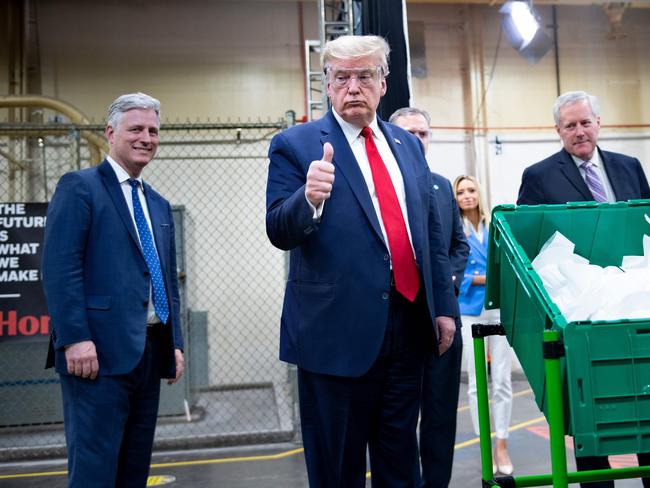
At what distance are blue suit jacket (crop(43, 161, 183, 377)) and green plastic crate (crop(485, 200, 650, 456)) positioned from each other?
3.93ft

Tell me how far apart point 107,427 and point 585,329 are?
1.52 metres

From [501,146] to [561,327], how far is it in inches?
255

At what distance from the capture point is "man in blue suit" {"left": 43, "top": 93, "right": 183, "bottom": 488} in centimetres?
205

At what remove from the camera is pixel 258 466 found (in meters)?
4.03

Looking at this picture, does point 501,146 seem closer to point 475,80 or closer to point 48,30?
point 475,80

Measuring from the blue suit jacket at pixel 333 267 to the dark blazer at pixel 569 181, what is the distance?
100 centimetres

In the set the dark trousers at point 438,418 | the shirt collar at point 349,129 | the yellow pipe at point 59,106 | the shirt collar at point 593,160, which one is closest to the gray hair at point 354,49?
the shirt collar at point 349,129

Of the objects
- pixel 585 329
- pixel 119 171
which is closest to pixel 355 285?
pixel 585 329

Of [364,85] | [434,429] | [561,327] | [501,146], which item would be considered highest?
[501,146]

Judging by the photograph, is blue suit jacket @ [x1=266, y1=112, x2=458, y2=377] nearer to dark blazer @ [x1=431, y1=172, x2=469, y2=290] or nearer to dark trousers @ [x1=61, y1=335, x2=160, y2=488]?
dark trousers @ [x1=61, y1=335, x2=160, y2=488]

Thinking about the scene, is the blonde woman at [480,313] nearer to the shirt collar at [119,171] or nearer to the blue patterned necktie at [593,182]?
the blue patterned necktie at [593,182]

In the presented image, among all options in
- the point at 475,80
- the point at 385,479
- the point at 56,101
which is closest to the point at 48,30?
the point at 56,101

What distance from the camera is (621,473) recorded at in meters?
1.89

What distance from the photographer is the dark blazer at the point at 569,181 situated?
2537 mm
